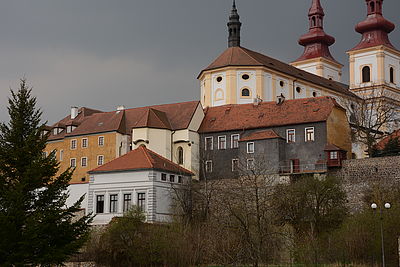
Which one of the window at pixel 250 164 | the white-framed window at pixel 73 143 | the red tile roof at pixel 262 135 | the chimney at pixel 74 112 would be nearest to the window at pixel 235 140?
the red tile roof at pixel 262 135

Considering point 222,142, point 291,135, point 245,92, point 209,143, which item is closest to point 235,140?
point 222,142

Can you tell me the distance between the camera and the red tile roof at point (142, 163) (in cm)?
5459

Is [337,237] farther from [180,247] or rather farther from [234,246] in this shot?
[180,247]

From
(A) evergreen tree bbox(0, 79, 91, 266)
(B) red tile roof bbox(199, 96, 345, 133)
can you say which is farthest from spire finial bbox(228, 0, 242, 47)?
(A) evergreen tree bbox(0, 79, 91, 266)

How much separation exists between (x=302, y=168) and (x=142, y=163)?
12.3 m

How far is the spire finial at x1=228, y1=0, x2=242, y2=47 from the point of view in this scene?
74.8 metres

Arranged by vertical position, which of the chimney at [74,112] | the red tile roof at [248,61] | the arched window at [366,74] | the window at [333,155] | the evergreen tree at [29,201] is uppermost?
the arched window at [366,74]

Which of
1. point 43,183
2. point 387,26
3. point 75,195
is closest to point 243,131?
point 75,195

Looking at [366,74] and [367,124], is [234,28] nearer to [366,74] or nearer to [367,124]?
[367,124]

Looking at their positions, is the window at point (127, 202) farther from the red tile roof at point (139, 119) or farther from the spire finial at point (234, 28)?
the spire finial at point (234, 28)

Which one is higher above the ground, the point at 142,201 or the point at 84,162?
the point at 84,162

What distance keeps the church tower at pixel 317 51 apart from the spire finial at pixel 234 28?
855 inches

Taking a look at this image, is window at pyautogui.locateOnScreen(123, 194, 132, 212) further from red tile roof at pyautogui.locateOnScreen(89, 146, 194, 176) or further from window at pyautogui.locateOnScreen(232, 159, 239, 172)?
window at pyautogui.locateOnScreen(232, 159, 239, 172)

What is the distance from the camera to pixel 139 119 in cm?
6325
